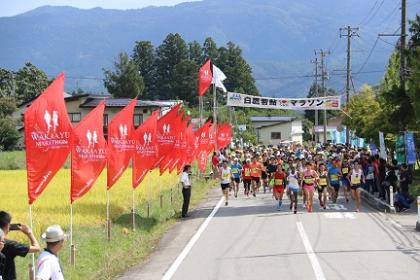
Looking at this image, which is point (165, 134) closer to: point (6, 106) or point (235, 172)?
point (235, 172)

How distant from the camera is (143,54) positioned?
12269cm

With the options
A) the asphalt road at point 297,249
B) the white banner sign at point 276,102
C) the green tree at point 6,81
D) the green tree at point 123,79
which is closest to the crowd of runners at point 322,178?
the asphalt road at point 297,249

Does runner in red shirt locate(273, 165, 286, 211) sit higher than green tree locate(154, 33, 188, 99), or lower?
lower

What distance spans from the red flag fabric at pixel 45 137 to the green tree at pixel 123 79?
3515 inches

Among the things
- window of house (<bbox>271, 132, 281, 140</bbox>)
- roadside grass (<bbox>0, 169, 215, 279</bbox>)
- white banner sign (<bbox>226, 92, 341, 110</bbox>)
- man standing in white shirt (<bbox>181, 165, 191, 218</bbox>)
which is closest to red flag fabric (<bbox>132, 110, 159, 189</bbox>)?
roadside grass (<bbox>0, 169, 215, 279</bbox>)

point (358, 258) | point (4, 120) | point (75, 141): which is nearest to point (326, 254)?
point (358, 258)

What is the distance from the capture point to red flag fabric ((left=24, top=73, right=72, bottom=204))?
983cm

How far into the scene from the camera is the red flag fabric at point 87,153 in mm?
12470

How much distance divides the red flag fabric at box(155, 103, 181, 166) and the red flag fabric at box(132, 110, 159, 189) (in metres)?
2.55

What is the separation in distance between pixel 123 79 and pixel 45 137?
90.7 metres

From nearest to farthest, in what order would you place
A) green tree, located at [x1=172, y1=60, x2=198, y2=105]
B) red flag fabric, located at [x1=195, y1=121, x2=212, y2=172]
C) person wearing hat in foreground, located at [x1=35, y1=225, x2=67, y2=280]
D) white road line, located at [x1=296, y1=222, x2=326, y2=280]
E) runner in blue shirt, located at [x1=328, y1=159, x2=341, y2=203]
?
person wearing hat in foreground, located at [x1=35, y1=225, x2=67, y2=280] → white road line, located at [x1=296, y1=222, x2=326, y2=280] → runner in blue shirt, located at [x1=328, y1=159, x2=341, y2=203] → red flag fabric, located at [x1=195, y1=121, x2=212, y2=172] → green tree, located at [x1=172, y1=60, x2=198, y2=105]

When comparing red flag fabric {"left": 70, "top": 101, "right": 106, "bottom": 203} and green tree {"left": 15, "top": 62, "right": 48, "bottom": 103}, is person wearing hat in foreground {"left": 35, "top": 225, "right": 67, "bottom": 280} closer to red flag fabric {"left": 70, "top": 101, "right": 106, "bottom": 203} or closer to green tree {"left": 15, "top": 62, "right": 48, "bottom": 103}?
red flag fabric {"left": 70, "top": 101, "right": 106, "bottom": 203}

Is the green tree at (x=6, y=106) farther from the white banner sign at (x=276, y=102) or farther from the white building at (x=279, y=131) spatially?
the white building at (x=279, y=131)

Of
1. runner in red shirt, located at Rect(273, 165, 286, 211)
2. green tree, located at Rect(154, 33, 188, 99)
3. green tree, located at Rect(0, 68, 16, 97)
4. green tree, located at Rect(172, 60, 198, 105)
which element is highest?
green tree, located at Rect(154, 33, 188, 99)
